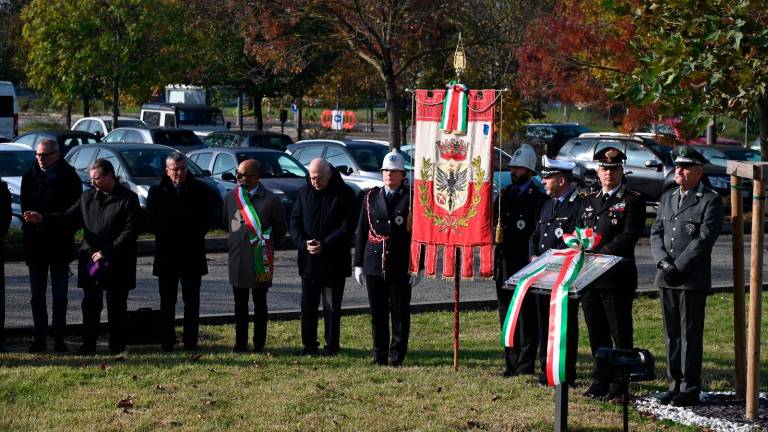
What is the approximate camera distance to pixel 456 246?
10.2m

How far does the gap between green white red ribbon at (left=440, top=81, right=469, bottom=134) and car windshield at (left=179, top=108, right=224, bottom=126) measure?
1261 inches

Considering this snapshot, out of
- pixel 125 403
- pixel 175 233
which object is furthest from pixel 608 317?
pixel 175 233

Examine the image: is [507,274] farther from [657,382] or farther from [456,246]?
[657,382]

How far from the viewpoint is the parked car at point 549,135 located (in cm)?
3889

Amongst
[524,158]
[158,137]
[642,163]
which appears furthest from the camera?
[158,137]

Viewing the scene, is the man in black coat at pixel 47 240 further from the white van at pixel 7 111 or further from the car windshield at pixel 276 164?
the white van at pixel 7 111

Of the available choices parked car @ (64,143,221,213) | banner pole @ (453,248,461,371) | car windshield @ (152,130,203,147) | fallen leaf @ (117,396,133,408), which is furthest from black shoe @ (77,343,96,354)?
car windshield @ (152,130,203,147)

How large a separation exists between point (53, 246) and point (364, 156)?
14561 mm

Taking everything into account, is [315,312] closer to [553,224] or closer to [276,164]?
[553,224]

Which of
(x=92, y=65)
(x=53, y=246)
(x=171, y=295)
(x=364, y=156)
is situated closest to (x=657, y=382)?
(x=171, y=295)

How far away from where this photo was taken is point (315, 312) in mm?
10750

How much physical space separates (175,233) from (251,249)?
0.72 metres

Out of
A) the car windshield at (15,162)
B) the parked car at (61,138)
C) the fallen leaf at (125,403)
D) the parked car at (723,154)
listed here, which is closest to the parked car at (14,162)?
the car windshield at (15,162)

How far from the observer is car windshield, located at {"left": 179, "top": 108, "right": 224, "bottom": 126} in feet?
135
